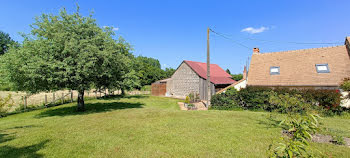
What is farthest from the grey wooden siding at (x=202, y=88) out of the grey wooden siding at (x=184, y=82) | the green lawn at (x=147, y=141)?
the green lawn at (x=147, y=141)

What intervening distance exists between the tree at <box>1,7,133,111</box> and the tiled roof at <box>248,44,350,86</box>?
45.9 ft

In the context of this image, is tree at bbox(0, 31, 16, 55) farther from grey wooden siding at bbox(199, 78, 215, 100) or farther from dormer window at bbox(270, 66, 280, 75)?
dormer window at bbox(270, 66, 280, 75)

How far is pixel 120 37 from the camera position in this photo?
45.5 ft

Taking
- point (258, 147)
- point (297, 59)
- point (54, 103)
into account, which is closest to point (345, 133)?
point (258, 147)

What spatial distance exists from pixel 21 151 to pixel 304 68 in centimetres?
2037

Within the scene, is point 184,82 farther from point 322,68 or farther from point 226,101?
point 322,68

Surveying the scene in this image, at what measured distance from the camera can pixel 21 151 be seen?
16.7 feet

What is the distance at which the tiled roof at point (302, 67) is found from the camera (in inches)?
555

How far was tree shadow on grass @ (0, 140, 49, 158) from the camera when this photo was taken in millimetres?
4816

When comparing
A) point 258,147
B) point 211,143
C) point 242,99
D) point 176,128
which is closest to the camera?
point 258,147

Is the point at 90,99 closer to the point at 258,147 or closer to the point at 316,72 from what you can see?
the point at 258,147

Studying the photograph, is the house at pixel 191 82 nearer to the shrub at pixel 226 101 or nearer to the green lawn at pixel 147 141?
the shrub at pixel 226 101

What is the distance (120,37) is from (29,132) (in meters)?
9.11

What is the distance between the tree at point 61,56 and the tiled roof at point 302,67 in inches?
551
